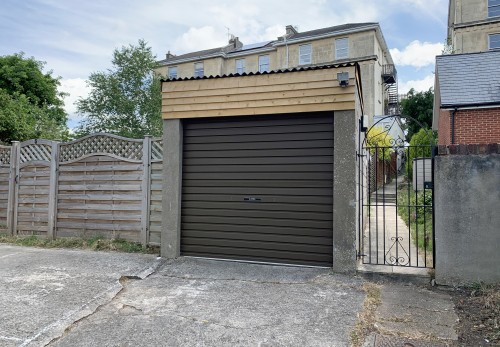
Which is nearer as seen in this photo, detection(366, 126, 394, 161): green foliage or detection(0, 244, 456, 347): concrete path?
detection(0, 244, 456, 347): concrete path

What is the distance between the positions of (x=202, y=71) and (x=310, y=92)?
3071 centimetres

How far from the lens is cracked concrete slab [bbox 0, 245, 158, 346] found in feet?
10.7

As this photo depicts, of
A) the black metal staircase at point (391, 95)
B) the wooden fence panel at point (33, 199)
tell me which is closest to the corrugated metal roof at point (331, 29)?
the black metal staircase at point (391, 95)

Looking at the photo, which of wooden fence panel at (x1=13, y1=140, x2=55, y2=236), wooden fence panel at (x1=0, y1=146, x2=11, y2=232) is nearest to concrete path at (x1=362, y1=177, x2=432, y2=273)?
wooden fence panel at (x1=13, y1=140, x2=55, y2=236)

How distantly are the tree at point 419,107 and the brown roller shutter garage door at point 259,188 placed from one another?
28.0 m

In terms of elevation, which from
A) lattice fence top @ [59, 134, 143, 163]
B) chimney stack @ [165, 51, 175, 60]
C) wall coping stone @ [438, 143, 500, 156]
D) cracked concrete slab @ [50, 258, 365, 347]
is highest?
chimney stack @ [165, 51, 175, 60]

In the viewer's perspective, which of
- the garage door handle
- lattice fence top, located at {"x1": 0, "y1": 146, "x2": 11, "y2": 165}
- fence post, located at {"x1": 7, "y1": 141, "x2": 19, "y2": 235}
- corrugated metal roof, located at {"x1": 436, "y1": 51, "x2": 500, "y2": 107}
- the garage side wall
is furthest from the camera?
corrugated metal roof, located at {"x1": 436, "y1": 51, "x2": 500, "y2": 107}

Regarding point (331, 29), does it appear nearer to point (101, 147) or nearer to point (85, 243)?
point (101, 147)

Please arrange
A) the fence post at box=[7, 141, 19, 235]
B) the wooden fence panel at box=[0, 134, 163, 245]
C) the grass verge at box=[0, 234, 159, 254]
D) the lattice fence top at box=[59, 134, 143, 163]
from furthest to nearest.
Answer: the fence post at box=[7, 141, 19, 235] → the lattice fence top at box=[59, 134, 143, 163] → the wooden fence panel at box=[0, 134, 163, 245] → the grass verge at box=[0, 234, 159, 254]

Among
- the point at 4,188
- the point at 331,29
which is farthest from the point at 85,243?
the point at 331,29

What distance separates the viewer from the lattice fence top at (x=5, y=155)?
751cm

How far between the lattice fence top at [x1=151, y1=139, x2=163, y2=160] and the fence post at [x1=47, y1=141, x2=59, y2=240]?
225cm

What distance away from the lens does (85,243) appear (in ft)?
21.3

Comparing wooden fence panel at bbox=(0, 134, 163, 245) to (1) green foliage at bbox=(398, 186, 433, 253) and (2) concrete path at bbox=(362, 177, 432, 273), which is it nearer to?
(2) concrete path at bbox=(362, 177, 432, 273)
